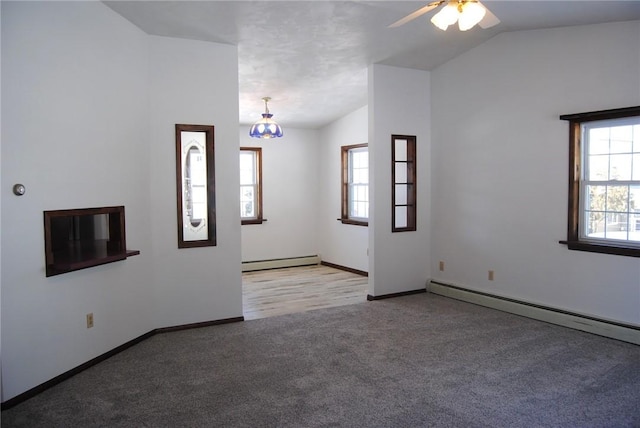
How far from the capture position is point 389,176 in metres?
5.77

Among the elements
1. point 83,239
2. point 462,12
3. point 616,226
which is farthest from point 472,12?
point 83,239

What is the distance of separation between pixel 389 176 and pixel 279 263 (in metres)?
3.12

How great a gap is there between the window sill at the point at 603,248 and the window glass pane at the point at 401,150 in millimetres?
2188

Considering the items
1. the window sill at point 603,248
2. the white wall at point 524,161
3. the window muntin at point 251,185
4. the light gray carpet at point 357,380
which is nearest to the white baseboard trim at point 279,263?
the window muntin at point 251,185

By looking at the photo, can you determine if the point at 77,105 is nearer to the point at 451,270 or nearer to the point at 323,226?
the point at 451,270

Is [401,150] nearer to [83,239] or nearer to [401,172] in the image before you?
[401,172]

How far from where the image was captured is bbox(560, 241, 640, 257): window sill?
4167 mm

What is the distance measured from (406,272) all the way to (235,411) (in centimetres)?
349

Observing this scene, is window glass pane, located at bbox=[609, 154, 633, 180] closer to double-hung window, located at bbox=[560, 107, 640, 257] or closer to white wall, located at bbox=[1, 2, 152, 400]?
double-hung window, located at bbox=[560, 107, 640, 257]

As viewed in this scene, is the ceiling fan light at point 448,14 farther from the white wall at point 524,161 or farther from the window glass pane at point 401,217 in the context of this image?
the window glass pane at point 401,217

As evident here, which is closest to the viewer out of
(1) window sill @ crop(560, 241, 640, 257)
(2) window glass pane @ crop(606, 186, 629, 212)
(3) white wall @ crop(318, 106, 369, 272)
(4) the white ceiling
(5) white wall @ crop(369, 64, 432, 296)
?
(4) the white ceiling

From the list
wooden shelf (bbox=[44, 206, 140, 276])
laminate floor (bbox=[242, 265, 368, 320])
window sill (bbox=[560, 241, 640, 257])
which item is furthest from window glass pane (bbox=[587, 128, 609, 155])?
wooden shelf (bbox=[44, 206, 140, 276])

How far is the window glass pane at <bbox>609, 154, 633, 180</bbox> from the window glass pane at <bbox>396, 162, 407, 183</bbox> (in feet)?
7.60

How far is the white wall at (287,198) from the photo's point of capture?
8.03 m
